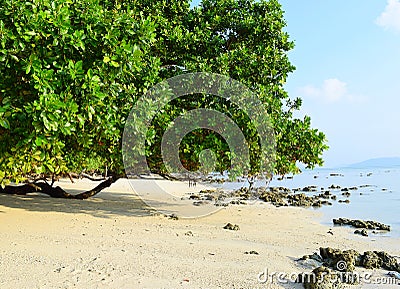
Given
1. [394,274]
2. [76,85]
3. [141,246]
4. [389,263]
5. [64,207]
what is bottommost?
[394,274]

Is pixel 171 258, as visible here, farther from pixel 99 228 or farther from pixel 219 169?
pixel 219 169

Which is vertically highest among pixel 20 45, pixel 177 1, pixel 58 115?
pixel 177 1

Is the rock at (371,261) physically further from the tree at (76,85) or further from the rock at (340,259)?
the tree at (76,85)

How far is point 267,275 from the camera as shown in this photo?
578cm

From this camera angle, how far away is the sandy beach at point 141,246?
531cm

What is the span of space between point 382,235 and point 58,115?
10220 millimetres

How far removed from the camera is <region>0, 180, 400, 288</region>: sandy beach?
5309 mm

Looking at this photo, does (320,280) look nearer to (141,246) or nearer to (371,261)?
(371,261)

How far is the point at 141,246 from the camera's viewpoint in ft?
23.1

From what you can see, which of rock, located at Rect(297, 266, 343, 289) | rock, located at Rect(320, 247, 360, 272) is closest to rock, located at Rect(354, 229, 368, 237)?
rock, located at Rect(320, 247, 360, 272)

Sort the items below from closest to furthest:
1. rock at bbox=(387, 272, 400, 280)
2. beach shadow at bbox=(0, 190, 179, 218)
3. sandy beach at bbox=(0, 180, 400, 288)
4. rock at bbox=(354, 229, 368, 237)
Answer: sandy beach at bbox=(0, 180, 400, 288) → rock at bbox=(387, 272, 400, 280) → beach shadow at bbox=(0, 190, 179, 218) → rock at bbox=(354, 229, 368, 237)

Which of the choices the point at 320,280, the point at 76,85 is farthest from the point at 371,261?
the point at 76,85

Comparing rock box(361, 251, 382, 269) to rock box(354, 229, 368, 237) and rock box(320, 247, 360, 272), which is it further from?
rock box(354, 229, 368, 237)

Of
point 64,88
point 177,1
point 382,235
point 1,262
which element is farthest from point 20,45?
point 382,235
